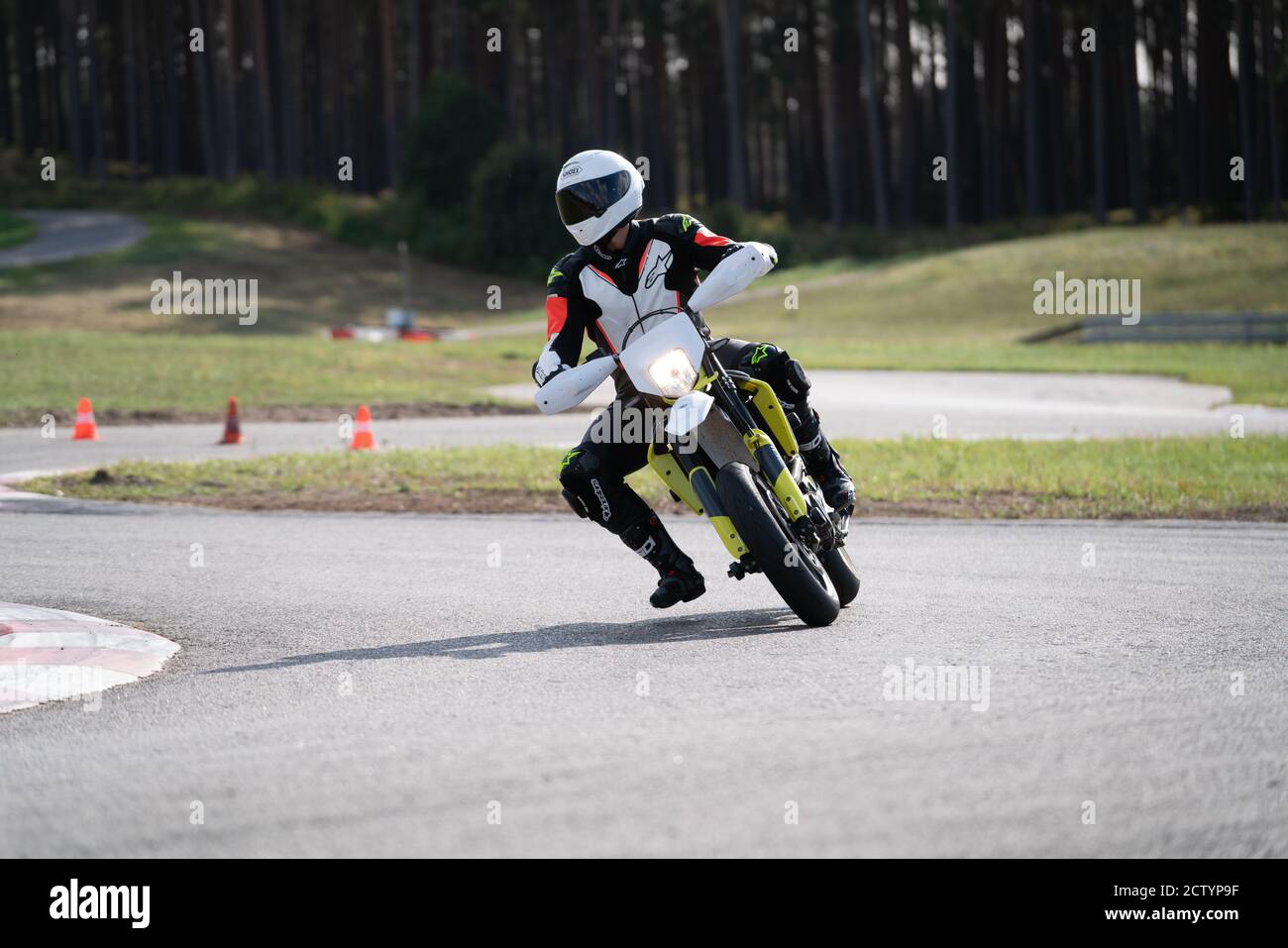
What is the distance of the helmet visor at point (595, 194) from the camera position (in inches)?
284

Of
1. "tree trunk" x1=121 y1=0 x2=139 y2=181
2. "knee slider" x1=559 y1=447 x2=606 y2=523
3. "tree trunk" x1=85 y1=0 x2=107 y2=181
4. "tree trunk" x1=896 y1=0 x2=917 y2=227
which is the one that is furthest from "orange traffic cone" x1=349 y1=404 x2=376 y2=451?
"tree trunk" x1=121 y1=0 x2=139 y2=181

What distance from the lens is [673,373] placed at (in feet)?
22.6

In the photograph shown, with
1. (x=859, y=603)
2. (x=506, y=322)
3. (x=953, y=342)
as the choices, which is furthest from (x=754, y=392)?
(x=506, y=322)

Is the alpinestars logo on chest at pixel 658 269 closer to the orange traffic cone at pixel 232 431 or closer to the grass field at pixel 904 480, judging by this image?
the grass field at pixel 904 480

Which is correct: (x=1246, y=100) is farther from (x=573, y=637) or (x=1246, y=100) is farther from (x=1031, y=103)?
(x=573, y=637)

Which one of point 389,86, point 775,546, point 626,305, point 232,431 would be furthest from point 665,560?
point 389,86

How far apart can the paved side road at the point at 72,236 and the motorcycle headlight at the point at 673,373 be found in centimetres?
5038

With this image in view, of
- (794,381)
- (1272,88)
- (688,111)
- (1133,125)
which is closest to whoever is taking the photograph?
(794,381)

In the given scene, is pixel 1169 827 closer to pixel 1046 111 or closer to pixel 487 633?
pixel 487 633

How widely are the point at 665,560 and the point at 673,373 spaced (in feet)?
4.14

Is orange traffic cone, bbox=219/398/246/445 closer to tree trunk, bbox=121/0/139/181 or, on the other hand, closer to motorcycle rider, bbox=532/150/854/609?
motorcycle rider, bbox=532/150/854/609
